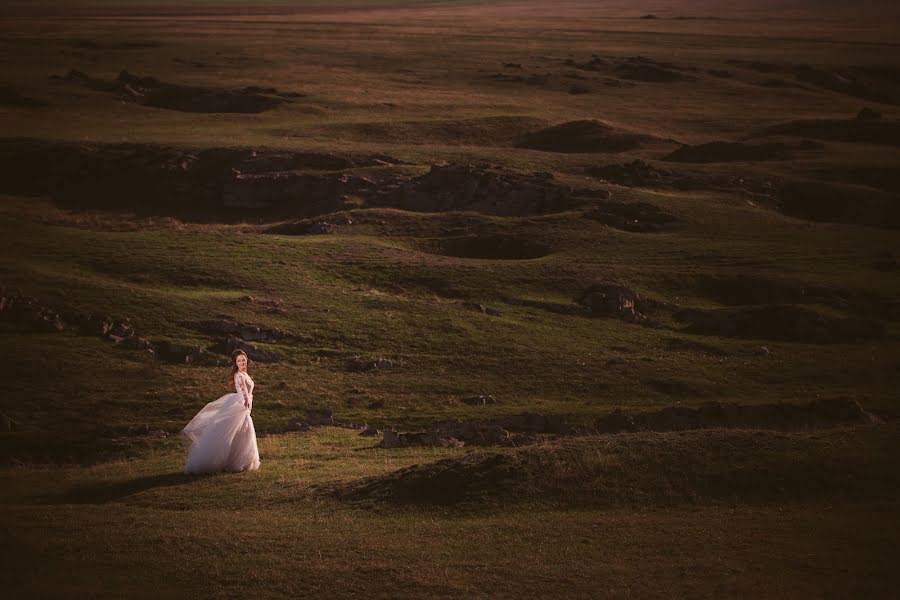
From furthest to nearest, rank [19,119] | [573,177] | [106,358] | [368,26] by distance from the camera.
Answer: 1. [368,26]
2. [19,119]
3. [573,177]
4. [106,358]

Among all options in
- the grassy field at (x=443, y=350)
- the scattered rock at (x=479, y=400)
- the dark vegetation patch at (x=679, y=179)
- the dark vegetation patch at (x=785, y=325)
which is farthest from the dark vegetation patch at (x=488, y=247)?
the scattered rock at (x=479, y=400)

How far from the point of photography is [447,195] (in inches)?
2478

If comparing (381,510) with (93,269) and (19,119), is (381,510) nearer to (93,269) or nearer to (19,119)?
(93,269)

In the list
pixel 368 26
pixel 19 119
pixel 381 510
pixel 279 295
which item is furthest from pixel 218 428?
pixel 368 26

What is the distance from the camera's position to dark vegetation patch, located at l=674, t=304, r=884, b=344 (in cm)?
4438

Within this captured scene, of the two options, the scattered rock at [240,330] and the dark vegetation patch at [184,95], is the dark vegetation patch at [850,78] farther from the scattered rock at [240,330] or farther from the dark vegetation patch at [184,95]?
the scattered rock at [240,330]

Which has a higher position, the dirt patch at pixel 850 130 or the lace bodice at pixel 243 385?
the lace bodice at pixel 243 385

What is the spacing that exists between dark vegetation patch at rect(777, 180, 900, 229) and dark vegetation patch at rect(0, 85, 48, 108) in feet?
194

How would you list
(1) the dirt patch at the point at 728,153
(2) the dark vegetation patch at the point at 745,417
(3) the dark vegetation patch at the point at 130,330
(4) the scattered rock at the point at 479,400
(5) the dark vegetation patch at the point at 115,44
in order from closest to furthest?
(2) the dark vegetation patch at the point at 745,417 → (4) the scattered rock at the point at 479,400 → (3) the dark vegetation patch at the point at 130,330 → (1) the dirt patch at the point at 728,153 → (5) the dark vegetation patch at the point at 115,44

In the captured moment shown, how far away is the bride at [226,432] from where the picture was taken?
86.2 feet

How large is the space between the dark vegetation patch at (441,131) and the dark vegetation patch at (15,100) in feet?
76.9

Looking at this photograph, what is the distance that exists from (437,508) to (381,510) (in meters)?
1.32

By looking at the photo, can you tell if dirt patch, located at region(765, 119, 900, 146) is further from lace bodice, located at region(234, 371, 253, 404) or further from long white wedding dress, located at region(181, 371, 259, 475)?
lace bodice, located at region(234, 371, 253, 404)

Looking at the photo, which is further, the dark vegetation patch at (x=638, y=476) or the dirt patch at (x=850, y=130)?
the dirt patch at (x=850, y=130)
